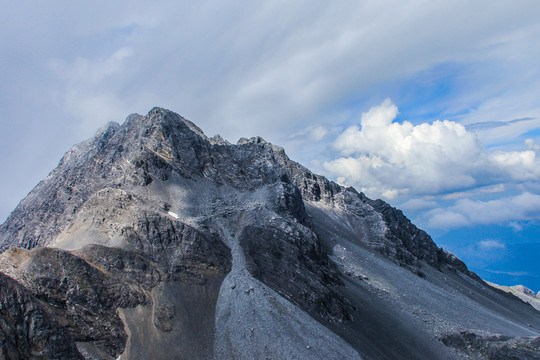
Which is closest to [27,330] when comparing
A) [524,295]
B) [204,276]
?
[204,276]

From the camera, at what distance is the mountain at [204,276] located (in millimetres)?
42500

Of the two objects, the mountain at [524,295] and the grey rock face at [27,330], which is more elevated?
the mountain at [524,295]

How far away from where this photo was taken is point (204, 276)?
55125mm

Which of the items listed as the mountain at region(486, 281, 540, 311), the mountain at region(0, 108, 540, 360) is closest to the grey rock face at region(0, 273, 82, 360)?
the mountain at region(0, 108, 540, 360)

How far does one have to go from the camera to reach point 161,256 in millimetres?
56500

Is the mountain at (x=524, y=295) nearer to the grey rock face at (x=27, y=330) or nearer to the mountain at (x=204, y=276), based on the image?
the mountain at (x=204, y=276)

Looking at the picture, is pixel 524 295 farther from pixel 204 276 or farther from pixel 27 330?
pixel 27 330

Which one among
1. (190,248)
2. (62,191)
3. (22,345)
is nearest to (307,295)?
(190,248)

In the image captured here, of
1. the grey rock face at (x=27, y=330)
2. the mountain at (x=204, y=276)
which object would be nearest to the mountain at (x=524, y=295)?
the mountain at (x=204, y=276)

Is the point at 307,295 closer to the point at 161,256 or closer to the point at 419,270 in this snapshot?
the point at 161,256

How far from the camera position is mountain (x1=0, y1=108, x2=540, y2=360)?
4250 centimetres

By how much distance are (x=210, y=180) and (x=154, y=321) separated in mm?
47066

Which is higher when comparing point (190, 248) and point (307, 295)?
point (190, 248)

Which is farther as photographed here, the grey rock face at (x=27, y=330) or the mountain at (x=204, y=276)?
the mountain at (x=204, y=276)
